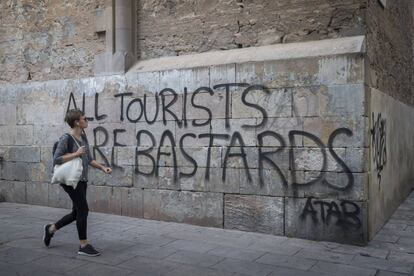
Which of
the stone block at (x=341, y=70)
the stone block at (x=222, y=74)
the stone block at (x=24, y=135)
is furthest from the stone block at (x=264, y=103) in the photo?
the stone block at (x=24, y=135)

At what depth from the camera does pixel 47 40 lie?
8352 mm

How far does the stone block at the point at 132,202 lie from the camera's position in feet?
Answer: 23.2

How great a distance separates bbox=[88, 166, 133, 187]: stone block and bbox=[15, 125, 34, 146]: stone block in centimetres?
163

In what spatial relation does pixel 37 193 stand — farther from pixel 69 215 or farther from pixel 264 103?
pixel 264 103

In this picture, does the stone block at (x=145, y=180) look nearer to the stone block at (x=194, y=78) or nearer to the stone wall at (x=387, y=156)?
the stone block at (x=194, y=78)

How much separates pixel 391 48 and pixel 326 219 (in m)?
3.76

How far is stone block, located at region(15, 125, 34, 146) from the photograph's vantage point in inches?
328

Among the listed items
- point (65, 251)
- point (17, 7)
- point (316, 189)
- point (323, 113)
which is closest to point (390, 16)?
point (323, 113)

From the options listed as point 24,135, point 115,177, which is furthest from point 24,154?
point 115,177

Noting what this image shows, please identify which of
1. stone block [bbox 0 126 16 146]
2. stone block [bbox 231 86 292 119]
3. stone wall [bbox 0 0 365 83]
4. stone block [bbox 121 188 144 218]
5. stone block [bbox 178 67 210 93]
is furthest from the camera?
stone block [bbox 0 126 16 146]

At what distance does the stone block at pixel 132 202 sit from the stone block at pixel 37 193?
176 centimetres

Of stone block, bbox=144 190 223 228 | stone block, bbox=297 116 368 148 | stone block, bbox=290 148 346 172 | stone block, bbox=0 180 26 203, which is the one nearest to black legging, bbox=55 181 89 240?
stone block, bbox=144 190 223 228

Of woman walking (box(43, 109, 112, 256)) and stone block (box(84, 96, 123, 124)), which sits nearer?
woman walking (box(43, 109, 112, 256))

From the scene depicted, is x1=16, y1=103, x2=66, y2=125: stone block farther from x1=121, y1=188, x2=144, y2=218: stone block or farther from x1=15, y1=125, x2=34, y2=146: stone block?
x1=121, y1=188, x2=144, y2=218: stone block
